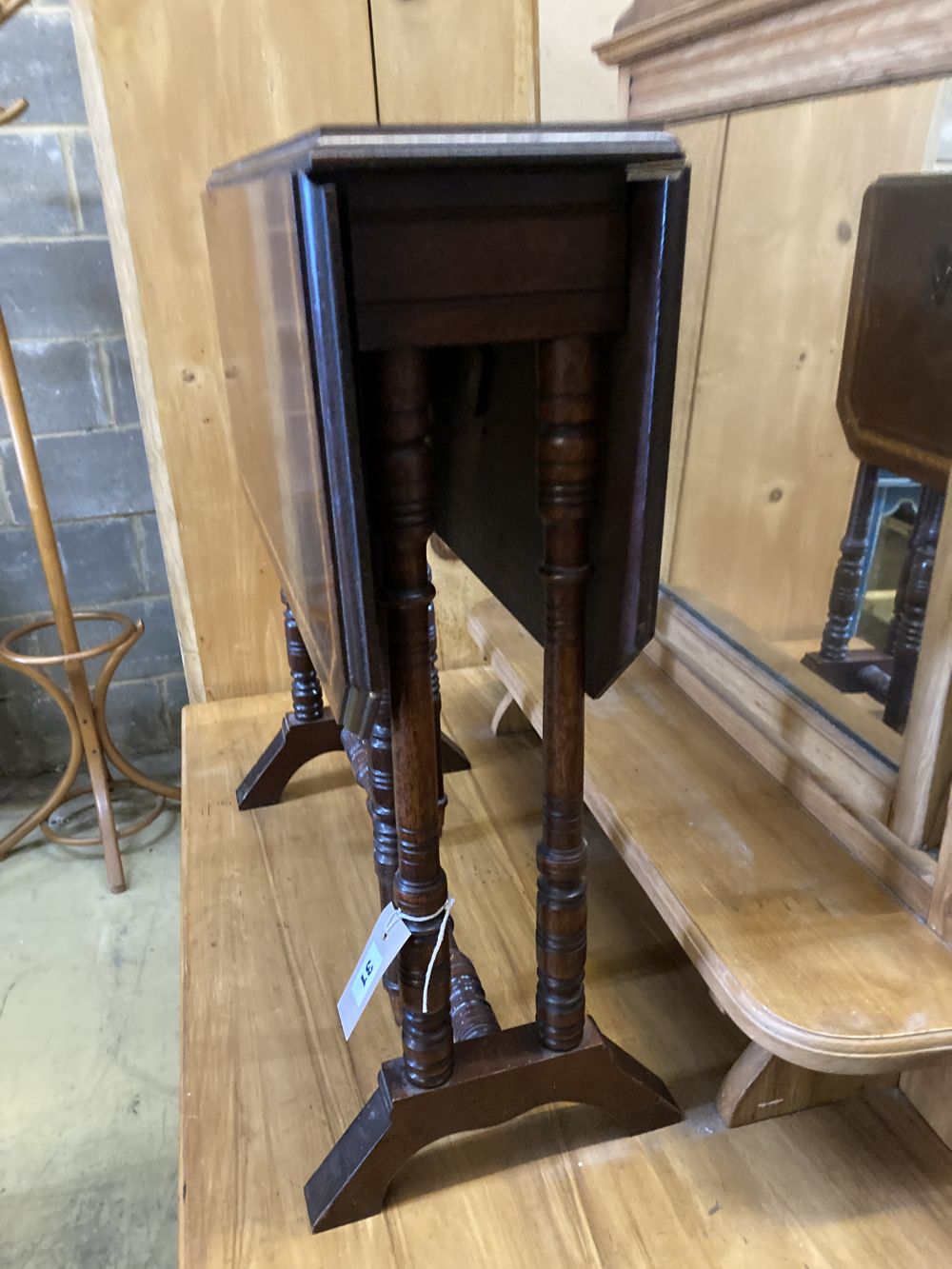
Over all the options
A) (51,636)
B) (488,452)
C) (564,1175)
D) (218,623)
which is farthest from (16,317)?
(564,1175)

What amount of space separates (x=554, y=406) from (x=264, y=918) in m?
0.82

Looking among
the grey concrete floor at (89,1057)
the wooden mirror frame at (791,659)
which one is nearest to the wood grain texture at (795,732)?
the wooden mirror frame at (791,659)

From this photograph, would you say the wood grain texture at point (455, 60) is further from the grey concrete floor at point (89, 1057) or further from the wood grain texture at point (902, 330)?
the grey concrete floor at point (89, 1057)

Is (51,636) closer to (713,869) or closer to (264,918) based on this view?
(264,918)

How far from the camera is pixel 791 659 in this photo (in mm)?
1015

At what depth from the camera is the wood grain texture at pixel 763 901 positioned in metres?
0.70

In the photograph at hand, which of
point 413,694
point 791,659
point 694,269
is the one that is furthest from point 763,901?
point 694,269

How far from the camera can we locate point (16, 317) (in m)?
1.91

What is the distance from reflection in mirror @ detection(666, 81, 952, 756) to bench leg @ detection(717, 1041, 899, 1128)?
320 mm

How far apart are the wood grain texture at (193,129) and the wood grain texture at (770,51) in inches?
15.7

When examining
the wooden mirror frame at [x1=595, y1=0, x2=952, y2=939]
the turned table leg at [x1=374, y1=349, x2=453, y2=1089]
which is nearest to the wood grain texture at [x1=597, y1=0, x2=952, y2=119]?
the wooden mirror frame at [x1=595, y1=0, x2=952, y2=939]

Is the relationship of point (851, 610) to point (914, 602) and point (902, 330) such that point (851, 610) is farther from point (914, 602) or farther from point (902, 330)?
point (902, 330)

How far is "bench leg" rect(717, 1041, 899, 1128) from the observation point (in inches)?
34.0

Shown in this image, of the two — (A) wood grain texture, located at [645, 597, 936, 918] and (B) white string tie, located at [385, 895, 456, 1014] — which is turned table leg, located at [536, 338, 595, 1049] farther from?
(A) wood grain texture, located at [645, 597, 936, 918]
